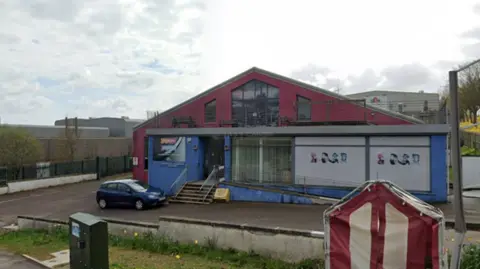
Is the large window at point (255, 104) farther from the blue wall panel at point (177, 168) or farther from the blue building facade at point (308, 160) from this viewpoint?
the blue wall panel at point (177, 168)

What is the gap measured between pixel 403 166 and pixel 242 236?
13.0 metres

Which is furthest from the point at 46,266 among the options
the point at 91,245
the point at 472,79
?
the point at 472,79

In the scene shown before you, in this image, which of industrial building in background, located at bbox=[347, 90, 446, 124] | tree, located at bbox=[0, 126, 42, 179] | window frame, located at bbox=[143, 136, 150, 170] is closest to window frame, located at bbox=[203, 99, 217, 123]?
window frame, located at bbox=[143, 136, 150, 170]

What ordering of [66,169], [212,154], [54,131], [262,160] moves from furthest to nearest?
[54,131] < [66,169] < [212,154] < [262,160]

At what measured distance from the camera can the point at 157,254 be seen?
9.62 m

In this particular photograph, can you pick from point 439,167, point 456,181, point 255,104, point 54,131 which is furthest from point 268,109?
point 54,131

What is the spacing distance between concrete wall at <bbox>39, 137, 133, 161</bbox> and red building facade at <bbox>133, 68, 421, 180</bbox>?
13698mm

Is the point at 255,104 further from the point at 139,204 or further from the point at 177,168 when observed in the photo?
the point at 139,204

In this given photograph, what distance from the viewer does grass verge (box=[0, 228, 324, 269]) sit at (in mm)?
8156

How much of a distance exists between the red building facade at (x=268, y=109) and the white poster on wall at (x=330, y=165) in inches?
89.8

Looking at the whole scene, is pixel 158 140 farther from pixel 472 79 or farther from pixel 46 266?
pixel 472 79

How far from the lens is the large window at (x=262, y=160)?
22125mm

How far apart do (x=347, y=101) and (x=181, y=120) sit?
496 inches

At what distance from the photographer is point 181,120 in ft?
97.7
